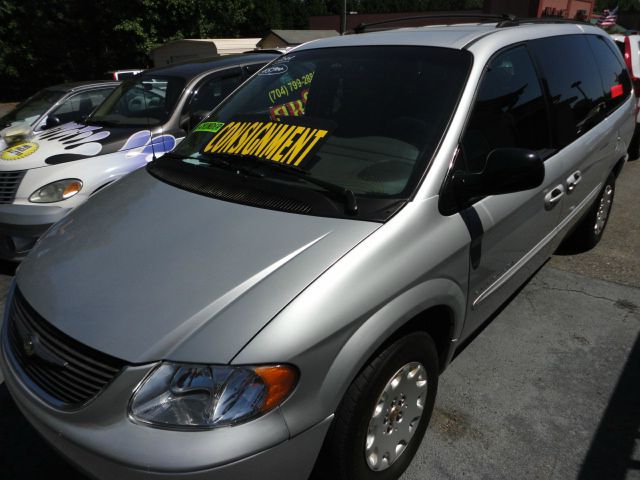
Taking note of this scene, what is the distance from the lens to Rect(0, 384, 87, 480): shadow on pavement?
2240mm

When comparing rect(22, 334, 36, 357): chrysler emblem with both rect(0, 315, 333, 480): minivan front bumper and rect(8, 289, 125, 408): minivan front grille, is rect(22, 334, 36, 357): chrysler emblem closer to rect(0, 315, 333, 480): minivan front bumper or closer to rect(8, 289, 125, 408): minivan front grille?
rect(8, 289, 125, 408): minivan front grille

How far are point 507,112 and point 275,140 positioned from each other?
3.88 ft

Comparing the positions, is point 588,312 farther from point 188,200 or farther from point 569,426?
point 188,200

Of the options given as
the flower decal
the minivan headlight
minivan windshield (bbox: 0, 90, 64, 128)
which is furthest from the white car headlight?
the minivan headlight

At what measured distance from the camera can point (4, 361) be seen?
1905 mm

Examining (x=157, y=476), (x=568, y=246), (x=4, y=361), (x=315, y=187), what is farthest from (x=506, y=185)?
(x=568, y=246)

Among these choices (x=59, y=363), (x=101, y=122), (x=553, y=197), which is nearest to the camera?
(x=59, y=363)

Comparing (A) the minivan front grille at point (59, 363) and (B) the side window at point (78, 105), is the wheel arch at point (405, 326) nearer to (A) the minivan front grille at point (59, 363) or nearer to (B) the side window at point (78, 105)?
(A) the minivan front grille at point (59, 363)

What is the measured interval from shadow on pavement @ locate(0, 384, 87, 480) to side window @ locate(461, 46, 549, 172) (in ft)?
7.49

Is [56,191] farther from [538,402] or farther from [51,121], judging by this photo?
[538,402]

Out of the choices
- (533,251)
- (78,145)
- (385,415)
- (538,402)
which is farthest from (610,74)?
(78,145)

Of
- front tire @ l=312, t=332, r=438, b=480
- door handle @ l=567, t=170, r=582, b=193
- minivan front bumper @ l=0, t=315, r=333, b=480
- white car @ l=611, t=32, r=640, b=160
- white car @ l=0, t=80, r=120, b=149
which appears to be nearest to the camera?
minivan front bumper @ l=0, t=315, r=333, b=480

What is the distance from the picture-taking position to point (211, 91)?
5.05 metres

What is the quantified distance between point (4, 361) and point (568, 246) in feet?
14.1
